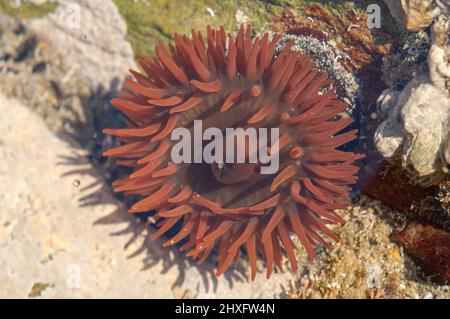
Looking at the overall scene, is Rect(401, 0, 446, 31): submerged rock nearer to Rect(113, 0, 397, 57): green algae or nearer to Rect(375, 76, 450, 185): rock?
Rect(375, 76, 450, 185): rock

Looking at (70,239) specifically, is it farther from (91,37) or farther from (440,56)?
(440,56)

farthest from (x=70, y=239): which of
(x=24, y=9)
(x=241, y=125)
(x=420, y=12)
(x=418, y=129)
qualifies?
(x=420, y=12)

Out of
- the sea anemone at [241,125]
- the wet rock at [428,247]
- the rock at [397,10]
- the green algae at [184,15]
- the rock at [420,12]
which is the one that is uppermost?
the green algae at [184,15]

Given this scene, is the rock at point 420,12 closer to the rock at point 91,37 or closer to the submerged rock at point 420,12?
the submerged rock at point 420,12

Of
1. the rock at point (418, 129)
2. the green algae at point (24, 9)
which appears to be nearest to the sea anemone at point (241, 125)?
the rock at point (418, 129)

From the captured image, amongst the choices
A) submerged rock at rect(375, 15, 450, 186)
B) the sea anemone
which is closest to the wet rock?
submerged rock at rect(375, 15, 450, 186)

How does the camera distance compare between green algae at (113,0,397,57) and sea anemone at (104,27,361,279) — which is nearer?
sea anemone at (104,27,361,279)

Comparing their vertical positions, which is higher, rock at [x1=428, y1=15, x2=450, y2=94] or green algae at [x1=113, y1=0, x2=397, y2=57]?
green algae at [x1=113, y1=0, x2=397, y2=57]
